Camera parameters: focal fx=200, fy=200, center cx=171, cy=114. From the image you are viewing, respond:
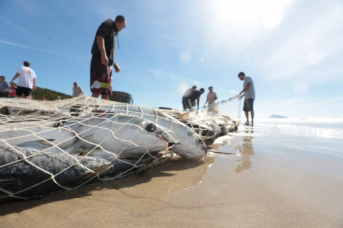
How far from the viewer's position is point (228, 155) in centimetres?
260

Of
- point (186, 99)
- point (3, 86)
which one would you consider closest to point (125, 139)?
point (186, 99)

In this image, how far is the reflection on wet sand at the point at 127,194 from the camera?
115 cm

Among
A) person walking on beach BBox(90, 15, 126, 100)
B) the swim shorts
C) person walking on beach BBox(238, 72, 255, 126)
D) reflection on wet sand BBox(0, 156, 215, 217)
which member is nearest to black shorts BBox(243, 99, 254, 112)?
person walking on beach BBox(238, 72, 255, 126)

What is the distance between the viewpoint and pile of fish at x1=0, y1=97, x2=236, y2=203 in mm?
1168

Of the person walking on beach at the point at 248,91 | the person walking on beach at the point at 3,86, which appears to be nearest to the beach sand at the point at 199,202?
the person walking on beach at the point at 248,91

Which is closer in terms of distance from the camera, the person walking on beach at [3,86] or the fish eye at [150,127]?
the fish eye at [150,127]

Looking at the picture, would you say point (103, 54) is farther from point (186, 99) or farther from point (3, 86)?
point (186, 99)

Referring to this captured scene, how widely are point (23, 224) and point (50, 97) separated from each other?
22733 mm

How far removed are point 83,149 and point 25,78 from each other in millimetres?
7162

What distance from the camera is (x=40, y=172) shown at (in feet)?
3.89

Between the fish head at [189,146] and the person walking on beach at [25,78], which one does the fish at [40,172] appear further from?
the person walking on beach at [25,78]

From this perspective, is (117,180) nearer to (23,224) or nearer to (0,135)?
(23,224)

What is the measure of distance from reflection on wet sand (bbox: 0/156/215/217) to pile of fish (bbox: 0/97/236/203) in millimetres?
54

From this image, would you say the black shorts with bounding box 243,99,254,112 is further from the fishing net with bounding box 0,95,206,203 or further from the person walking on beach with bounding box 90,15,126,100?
the fishing net with bounding box 0,95,206,203
